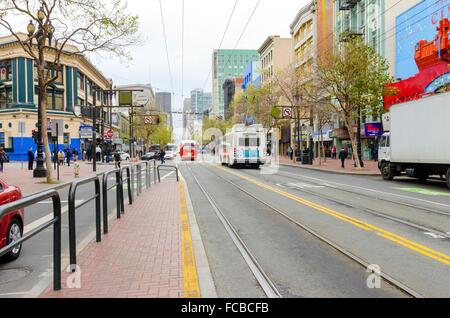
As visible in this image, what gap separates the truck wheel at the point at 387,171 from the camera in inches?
893

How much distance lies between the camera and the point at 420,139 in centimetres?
1934

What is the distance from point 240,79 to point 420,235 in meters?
128

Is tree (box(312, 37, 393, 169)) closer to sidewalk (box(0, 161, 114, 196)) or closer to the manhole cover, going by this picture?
sidewalk (box(0, 161, 114, 196))

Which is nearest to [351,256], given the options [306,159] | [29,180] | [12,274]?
[12,274]

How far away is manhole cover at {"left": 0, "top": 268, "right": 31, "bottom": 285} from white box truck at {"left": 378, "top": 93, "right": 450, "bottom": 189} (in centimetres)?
1649

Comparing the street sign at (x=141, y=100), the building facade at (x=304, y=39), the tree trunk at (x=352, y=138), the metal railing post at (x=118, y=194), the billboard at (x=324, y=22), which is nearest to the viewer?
the metal railing post at (x=118, y=194)

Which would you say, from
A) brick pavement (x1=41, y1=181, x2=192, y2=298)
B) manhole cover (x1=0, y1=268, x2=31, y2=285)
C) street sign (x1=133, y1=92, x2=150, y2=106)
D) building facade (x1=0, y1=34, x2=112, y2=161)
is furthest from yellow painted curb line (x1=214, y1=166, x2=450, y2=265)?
building facade (x1=0, y1=34, x2=112, y2=161)

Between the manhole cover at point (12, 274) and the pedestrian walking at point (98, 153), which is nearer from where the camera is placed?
the manhole cover at point (12, 274)

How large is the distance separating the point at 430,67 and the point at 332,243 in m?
28.7

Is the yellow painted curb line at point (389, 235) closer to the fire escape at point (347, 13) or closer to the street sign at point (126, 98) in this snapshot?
the street sign at point (126, 98)

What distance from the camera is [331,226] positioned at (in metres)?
9.16

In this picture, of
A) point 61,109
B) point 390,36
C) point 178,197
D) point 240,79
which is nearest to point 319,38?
point 390,36

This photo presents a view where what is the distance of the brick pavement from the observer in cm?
494

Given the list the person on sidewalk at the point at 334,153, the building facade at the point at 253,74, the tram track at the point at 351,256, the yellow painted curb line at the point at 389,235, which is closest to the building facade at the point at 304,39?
the person on sidewalk at the point at 334,153
